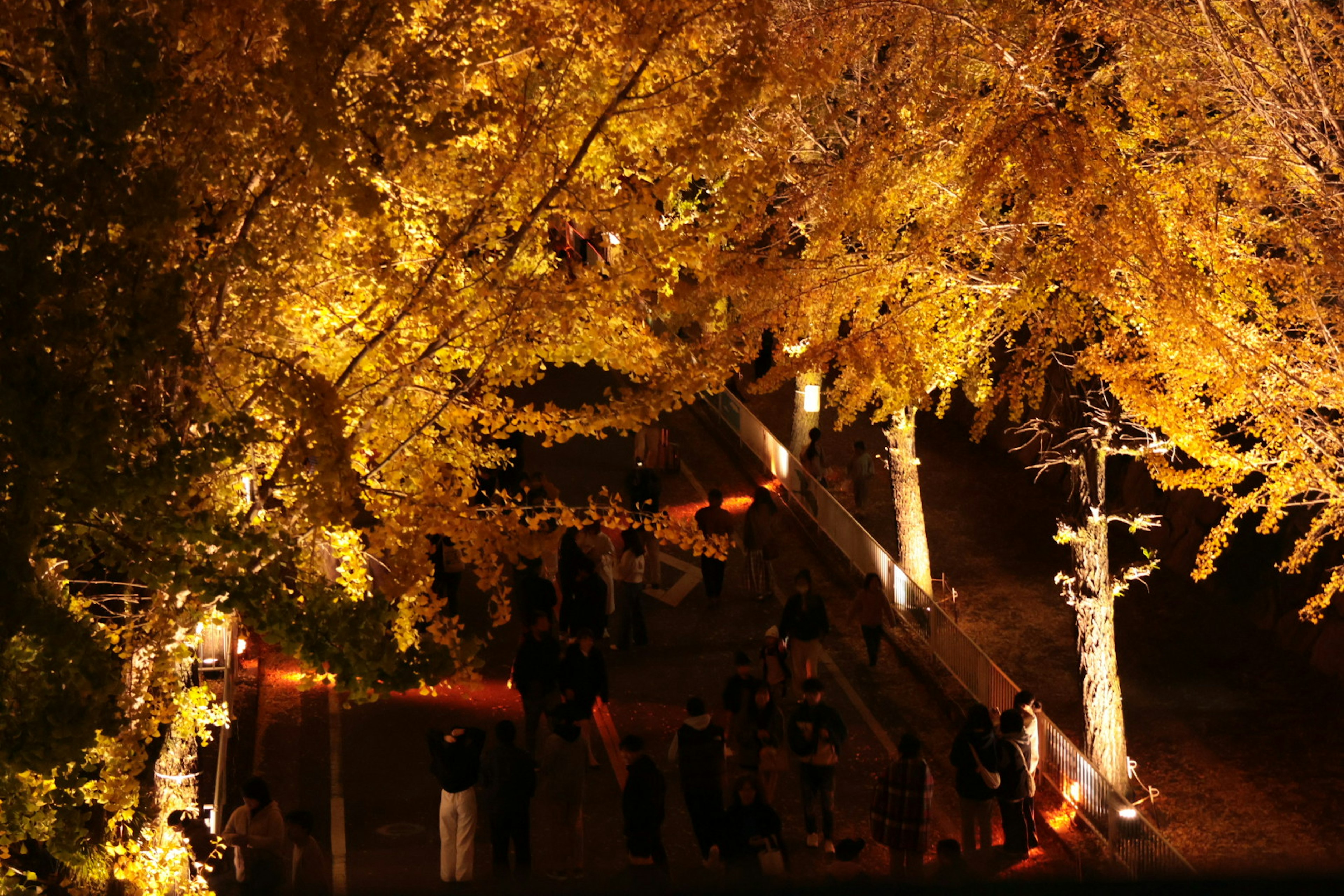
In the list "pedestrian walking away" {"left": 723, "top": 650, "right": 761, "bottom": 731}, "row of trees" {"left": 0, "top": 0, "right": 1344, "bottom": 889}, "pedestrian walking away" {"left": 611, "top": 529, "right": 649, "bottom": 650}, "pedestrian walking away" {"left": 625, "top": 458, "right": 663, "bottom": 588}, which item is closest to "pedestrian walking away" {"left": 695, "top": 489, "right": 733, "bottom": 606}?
"pedestrian walking away" {"left": 625, "top": 458, "right": 663, "bottom": 588}

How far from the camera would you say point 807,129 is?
16.5 m

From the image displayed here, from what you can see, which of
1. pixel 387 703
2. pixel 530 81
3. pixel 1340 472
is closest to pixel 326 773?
pixel 387 703

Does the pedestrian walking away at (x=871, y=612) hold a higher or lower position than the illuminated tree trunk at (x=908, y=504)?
lower

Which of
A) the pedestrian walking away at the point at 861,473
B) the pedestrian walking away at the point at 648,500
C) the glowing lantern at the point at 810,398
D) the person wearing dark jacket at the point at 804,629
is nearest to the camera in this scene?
the person wearing dark jacket at the point at 804,629

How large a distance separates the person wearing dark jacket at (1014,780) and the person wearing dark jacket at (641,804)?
2.84m

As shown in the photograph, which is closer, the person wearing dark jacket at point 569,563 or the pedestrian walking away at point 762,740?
the pedestrian walking away at point 762,740

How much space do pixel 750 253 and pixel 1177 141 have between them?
4.13 metres

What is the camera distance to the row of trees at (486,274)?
609 centimetres

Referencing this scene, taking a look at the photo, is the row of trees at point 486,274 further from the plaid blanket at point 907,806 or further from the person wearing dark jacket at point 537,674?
the plaid blanket at point 907,806

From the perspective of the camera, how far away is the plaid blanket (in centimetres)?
965

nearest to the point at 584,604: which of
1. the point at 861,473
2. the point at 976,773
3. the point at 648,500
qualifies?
the point at 648,500

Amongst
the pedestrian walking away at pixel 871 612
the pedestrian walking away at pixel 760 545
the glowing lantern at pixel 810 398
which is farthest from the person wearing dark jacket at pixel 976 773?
the glowing lantern at pixel 810 398

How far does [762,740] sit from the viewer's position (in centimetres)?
1055

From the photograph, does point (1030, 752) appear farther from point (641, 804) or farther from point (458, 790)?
point (458, 790)
